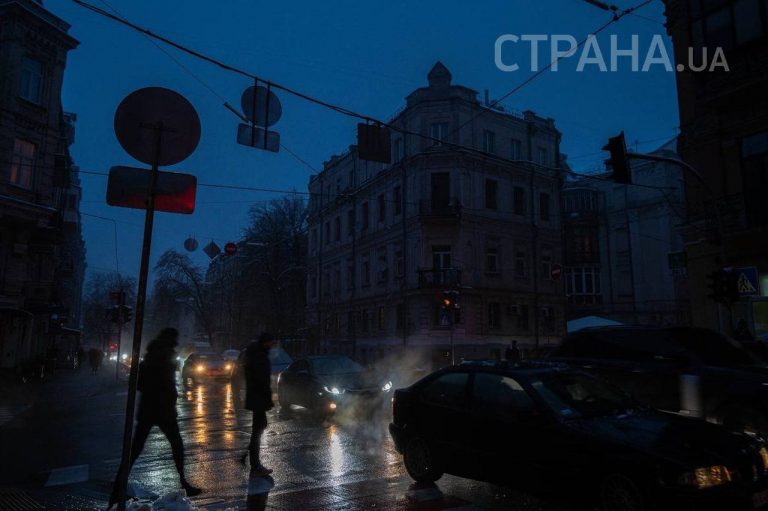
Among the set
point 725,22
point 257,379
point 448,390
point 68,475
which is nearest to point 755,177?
point 725,22

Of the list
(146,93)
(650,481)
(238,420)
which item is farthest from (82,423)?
(650,481)

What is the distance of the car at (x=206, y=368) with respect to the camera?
86.9 ft

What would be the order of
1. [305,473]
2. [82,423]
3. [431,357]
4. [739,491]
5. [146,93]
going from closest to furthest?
[739,491], [146,93], [305,473], [82,423], [431,357]

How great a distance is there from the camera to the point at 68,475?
7.24 metres

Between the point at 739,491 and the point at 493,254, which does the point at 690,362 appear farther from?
the point at 493,254

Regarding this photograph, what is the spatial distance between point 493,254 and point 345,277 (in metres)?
13.0

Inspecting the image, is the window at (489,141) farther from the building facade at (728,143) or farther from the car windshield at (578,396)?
the car windshield at (578,396)

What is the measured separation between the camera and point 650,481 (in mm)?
4488

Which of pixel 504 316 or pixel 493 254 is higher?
pixel 493 254

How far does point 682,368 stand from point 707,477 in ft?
A: 13.6

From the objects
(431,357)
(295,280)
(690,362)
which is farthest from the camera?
(295,280)

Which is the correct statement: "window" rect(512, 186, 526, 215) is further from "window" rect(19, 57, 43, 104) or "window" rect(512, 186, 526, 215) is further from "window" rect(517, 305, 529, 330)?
"window" rect(19, 57, 43, 104)

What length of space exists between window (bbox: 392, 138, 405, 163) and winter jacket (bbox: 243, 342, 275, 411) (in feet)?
101

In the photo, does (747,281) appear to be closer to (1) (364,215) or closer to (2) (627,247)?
(1) (364,215)
